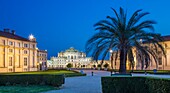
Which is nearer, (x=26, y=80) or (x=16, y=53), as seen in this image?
(x=26, y=80)

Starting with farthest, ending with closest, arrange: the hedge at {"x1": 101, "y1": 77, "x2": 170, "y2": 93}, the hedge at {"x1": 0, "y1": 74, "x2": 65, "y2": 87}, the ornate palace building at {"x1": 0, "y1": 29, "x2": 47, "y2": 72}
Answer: the ornate palace building at {"x1": 0, "y1": 29, "x2": 47, "y2": 72} < the hedge at {"x1": 0, "y1": 74, "x2": 65, "y2": 87} < the hedge at {"x1": 101, "y1": 77, "x2": 170, "y2": 93}

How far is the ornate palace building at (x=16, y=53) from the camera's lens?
82262mm

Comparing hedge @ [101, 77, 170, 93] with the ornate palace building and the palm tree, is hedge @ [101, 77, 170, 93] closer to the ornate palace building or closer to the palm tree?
the palm tree

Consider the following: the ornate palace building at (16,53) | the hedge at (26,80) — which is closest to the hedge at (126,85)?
the hedge at (26,80)

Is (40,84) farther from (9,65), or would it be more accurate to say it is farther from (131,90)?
(9,65)

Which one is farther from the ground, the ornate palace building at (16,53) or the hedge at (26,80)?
the ornate palace building at (16,53)

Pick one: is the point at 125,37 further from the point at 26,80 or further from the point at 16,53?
the point at 16,53

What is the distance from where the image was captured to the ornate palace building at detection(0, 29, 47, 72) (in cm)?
8226

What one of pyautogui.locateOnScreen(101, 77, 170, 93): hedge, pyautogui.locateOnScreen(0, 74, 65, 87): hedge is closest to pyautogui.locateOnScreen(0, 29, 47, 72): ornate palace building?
pyautogui.locateOnScreen(0, 74, 65, 87): hedge

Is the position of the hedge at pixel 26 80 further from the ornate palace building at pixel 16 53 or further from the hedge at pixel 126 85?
the ornate palace building at pixel 16 53

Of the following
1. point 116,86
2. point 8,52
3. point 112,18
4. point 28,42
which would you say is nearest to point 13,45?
point 8,52

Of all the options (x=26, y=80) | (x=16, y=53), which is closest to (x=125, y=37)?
(x=26, y=80)

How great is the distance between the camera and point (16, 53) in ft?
295

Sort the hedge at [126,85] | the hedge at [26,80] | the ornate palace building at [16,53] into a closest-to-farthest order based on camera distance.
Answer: the hedge at [126,85]
the hedge at [26,80]
the ornate palace building at [16,53]
